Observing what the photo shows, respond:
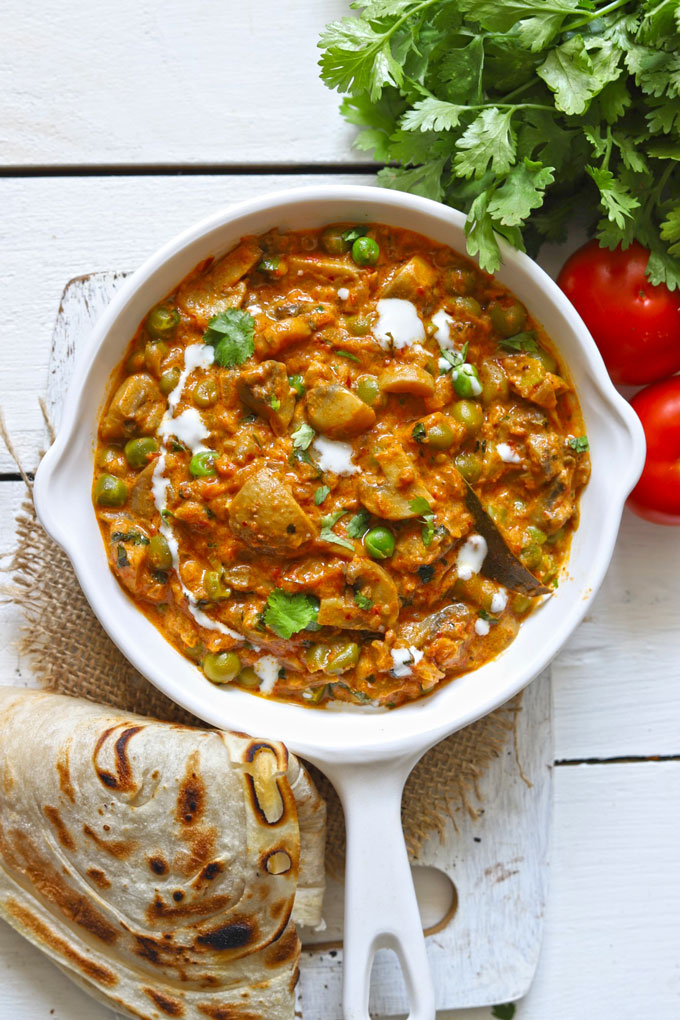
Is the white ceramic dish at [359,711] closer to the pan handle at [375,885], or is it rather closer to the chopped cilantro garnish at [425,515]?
the pan handle at [375,885]

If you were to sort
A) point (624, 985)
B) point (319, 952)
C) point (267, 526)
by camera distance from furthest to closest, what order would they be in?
point (624, 985) < point (319, 952) < point (267, 526)

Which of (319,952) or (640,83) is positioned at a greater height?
(640,83)

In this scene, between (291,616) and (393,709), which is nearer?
(291,616)

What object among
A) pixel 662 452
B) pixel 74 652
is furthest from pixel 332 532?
pixel 662 452

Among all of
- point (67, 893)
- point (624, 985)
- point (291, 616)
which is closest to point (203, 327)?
point (291, 616)

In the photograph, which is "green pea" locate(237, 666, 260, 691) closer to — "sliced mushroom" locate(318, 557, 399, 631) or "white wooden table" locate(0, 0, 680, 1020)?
"sliced mushroom" locate(318, 557, 399, 631)

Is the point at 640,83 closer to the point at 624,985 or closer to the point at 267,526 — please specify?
the point at 267,526
